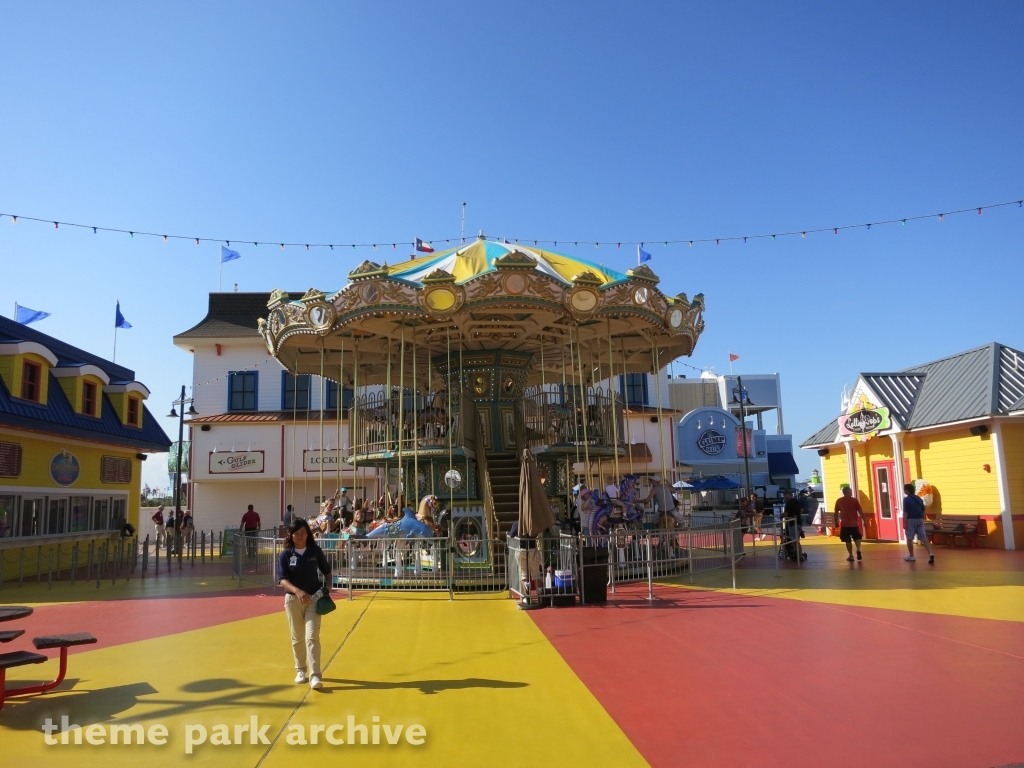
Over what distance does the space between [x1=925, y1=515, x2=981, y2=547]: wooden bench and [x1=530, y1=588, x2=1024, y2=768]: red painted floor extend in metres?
10.3

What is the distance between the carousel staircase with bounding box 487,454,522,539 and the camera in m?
15.0

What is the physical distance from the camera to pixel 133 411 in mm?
21797

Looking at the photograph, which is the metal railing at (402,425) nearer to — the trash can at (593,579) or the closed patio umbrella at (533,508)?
the closed patio umbrella at (533,508)

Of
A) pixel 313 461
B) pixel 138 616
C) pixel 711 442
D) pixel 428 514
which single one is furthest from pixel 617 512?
pixel 711 442

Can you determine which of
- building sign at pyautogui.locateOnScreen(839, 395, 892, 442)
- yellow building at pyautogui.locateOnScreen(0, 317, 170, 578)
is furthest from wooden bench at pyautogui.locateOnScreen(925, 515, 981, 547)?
yellow building at pyautogui.locateOnScreen(0, 317, 170, 578)

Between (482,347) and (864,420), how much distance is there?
1172 centimetres

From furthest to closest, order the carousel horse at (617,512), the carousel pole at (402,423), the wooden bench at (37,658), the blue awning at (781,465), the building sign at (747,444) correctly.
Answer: the blue awning at (781,465), the building sign at (747,444), the carousel pole at (402,423), the carousel horse at (617,512), the wooden bench at (37,658)

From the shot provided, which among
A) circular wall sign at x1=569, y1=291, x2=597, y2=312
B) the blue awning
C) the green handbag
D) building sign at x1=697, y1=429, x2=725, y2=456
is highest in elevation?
circular wall sign at x1=569, y1=291, x2=597, y2=312

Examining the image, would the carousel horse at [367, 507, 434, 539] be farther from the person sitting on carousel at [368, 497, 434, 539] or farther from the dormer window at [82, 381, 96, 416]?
the dormer window at [82, 381, 96, 416]

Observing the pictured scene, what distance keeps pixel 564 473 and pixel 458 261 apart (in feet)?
19.8

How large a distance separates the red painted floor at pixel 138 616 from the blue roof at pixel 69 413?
579 centimetres

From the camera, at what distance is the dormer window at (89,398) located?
1912 cm

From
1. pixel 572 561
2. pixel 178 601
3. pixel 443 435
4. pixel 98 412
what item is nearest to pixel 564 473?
pixel 443 435

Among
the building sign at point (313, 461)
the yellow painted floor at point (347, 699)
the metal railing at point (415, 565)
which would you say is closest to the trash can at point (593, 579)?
the yellow painted floor at point (347, 699)
